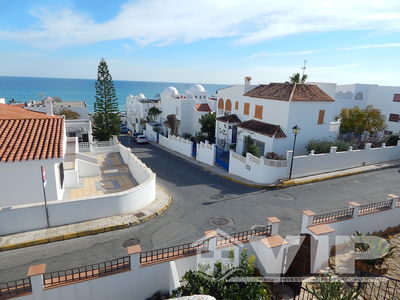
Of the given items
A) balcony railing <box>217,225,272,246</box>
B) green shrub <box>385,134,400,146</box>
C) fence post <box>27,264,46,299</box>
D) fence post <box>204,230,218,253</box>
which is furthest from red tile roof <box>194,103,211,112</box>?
fence post <box>27,264,46,299</box>

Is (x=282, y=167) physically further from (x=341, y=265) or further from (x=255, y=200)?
(x=341, y=265)

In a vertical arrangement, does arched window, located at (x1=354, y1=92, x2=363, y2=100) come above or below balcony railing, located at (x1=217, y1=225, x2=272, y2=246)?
above

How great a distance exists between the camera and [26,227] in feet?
35.6

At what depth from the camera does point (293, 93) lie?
73.3ft

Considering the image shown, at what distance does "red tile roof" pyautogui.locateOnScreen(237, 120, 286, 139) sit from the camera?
21.4m

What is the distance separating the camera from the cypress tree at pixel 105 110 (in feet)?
106

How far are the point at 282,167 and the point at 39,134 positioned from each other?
14.6m

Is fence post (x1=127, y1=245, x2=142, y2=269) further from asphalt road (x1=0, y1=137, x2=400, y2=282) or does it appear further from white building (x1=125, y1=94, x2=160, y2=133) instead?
white building (x1=125, y1=94, x2=160, y2=133)

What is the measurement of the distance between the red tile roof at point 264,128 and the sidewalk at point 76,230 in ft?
39.3

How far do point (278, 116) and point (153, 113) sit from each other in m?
26.8

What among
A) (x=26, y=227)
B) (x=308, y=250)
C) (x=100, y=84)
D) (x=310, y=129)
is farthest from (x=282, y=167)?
(x=100, y=84)

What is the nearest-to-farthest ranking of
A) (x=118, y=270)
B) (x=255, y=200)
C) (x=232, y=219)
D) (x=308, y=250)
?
(x=118, y=270), (x=308, y=250), (x=232, y=219), (x=255, y=200)

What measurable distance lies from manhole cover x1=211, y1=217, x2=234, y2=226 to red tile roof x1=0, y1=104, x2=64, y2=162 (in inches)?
294

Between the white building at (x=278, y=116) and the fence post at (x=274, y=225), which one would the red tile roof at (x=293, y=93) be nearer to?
the white building at (x=278, y=116)
